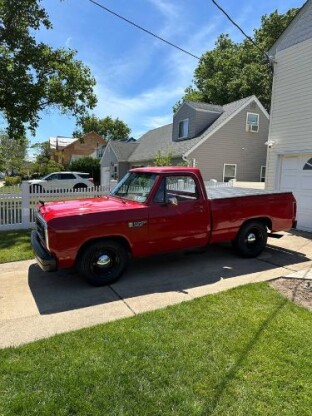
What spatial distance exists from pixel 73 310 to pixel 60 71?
38.2 feet

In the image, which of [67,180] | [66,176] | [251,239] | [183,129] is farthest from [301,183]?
[66,176]

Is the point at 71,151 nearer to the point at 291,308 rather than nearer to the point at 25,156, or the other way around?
the point at 25,156

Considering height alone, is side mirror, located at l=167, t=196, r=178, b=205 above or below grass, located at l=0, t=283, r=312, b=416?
above

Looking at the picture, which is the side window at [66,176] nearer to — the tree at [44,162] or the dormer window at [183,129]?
the dormer window at [183,129]

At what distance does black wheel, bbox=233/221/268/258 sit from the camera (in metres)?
6.81

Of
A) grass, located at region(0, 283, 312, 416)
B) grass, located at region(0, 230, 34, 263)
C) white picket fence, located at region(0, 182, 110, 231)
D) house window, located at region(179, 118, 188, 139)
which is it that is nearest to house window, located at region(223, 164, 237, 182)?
house window, located at region(179, 118, 188, 139)

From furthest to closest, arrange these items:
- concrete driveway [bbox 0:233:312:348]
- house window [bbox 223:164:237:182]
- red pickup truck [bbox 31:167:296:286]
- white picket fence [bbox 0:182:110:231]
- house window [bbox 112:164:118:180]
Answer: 1. house window [bbox 112:164:118:180]
2. house window [bbox 223:164:237:182]
3. white picket fence [bbox 0:182:110:231]
4. red pickup truck [bbox 31:167:296:286]
5. concrete driveway [bbox 0:233:312:348]

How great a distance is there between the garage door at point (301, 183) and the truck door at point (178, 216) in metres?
5.04

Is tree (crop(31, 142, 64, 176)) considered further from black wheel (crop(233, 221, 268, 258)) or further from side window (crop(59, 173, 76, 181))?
black wheel (crop(233, 221, 268, 258))

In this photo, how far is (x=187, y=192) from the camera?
245 inches

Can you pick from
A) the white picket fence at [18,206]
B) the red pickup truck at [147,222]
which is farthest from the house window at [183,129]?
the red pickup truck at [147,222]

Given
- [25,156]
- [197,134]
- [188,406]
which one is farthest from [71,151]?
[188,406]

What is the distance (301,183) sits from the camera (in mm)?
10000

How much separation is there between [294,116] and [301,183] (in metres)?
2.10
